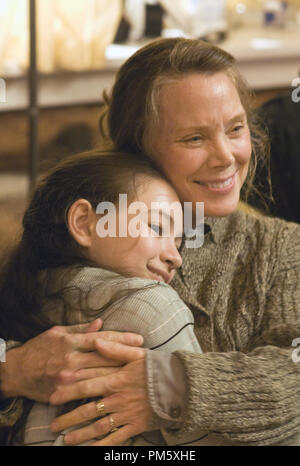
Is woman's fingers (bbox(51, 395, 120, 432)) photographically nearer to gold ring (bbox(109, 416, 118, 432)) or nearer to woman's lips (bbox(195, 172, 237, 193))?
gold ring (bbox(109, 416, 118, 432))

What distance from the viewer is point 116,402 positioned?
0.85 m

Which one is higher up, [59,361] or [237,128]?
[237,128]

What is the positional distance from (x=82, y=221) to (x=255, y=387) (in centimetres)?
33

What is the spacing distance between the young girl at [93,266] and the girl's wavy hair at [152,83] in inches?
2.0

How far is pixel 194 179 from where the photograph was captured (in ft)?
3.30

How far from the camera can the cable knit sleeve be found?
0.83 metres

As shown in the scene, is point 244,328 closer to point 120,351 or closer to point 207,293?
point 207,293

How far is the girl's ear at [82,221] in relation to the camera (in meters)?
0.94

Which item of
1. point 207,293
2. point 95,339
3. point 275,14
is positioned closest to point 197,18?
point 275,14

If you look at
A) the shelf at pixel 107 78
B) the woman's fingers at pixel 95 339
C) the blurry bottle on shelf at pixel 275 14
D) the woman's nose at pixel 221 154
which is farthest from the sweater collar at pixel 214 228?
the blurry bottle on shelf at pixel 275 14

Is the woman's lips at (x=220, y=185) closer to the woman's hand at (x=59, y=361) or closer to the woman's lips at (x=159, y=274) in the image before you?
the woman's lips at (x=159, y=274)

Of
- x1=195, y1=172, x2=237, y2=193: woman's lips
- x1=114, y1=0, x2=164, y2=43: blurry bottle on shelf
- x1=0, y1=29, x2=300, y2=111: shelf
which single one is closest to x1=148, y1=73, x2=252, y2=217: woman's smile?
x1=195, y1=172, x2=237, y2=193: woman's lips

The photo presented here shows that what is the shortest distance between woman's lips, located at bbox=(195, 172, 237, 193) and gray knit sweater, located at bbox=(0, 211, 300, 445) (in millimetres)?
75
